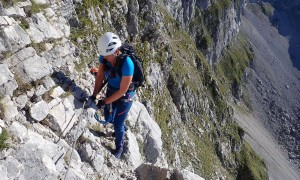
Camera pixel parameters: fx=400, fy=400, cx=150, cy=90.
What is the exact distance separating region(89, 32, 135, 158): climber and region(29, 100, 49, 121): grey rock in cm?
214

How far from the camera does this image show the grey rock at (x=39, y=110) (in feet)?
39.9

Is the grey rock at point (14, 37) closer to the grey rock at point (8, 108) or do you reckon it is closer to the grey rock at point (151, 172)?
the grey rock at point (8, 108)

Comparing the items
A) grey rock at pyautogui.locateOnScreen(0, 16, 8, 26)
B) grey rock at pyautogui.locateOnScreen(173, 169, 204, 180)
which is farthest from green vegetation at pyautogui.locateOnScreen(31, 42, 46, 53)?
grey rock at pyautogui.locateOnScreen(173, 169, 204, 180)

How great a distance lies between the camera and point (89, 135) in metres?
14.1

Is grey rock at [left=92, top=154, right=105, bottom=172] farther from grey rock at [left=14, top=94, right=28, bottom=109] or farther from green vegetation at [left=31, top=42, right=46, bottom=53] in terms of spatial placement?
green vegetation at [left=31, top=42, right=46, bottom=53]

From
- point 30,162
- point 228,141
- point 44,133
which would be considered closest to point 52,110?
point 44,133

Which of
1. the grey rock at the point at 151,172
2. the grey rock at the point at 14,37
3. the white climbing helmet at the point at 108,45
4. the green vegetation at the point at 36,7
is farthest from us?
the green vegetation at the point at 36,7

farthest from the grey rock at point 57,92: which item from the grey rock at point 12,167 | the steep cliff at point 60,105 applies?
the grey rock at point 12,167

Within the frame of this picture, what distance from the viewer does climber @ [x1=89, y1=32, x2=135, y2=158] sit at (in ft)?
43.3

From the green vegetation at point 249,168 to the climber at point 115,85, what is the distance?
79.0 m

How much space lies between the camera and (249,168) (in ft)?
322

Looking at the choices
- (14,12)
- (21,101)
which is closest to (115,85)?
(21,101)

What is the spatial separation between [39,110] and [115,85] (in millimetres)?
3010

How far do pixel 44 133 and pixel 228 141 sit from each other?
80.2 m
